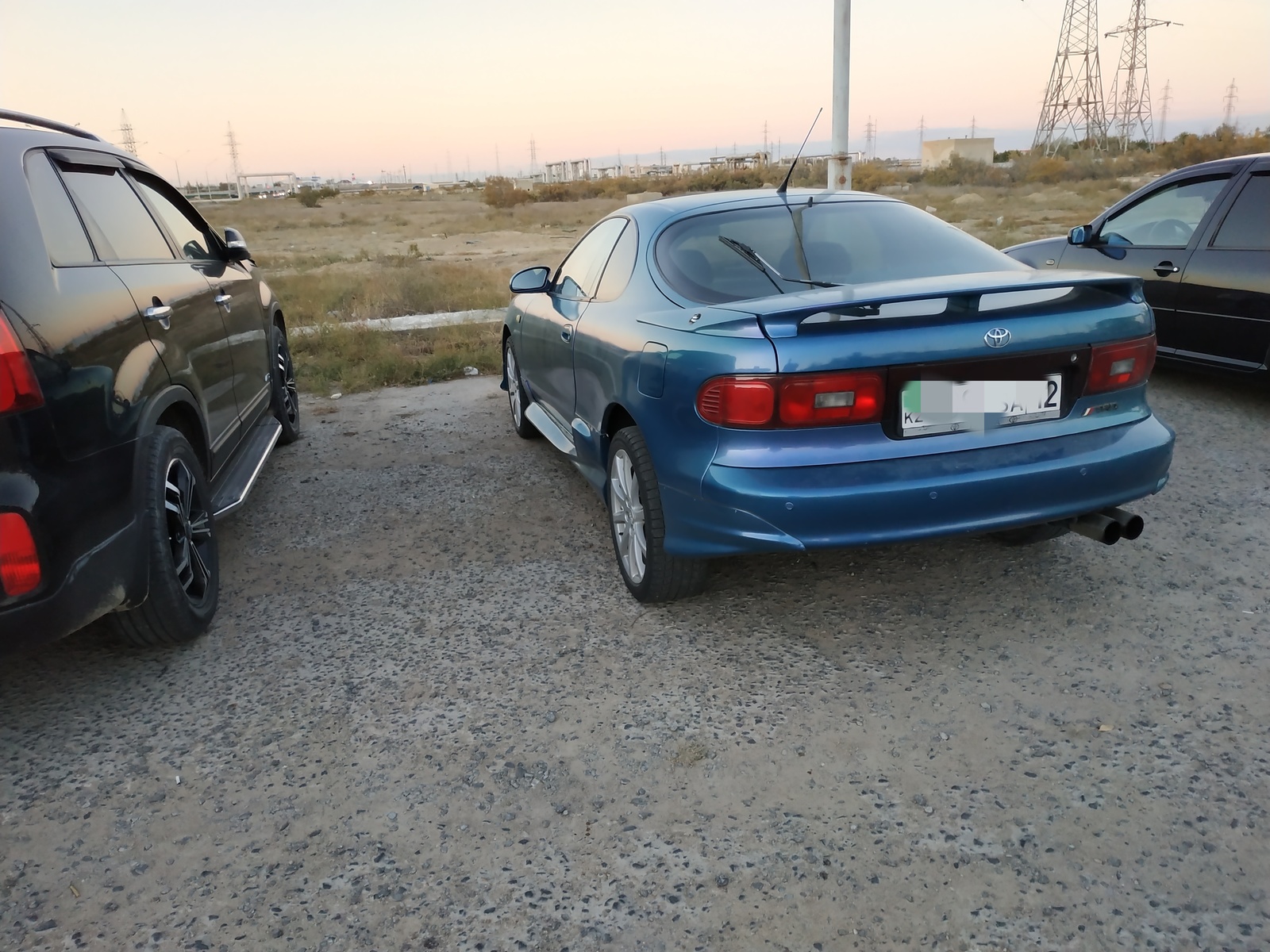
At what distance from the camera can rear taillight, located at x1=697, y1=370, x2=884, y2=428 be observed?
2740 millimetres

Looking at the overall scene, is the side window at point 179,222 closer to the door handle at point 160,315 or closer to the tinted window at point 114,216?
the tinted window at point 114,216

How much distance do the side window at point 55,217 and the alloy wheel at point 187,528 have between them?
29.3 inches

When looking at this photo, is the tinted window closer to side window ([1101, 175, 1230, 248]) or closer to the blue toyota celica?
the blue toyota celica

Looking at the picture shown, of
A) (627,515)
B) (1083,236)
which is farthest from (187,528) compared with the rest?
(1083,236)

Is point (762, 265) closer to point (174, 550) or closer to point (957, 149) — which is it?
point (174, 550)

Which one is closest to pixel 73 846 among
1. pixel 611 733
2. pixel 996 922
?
pixel 611 733

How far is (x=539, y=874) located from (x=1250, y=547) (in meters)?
3.32

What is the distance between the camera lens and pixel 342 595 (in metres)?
3.77

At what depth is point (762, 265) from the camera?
351cm

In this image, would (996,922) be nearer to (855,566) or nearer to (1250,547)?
(855,566)

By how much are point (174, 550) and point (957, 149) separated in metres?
74.4

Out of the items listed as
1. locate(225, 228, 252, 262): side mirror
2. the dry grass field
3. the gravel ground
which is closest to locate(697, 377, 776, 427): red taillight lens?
the gravel ground

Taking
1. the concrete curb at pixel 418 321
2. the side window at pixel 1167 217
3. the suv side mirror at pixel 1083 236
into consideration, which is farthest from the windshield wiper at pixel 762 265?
the concrete curb at pixel 418 321

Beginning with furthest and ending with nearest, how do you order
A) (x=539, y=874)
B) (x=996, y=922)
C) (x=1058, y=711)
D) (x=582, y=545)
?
(x=582, y=545) < (x=1058, y=711) < (x=539, y=874) < (x=996, y=922)
